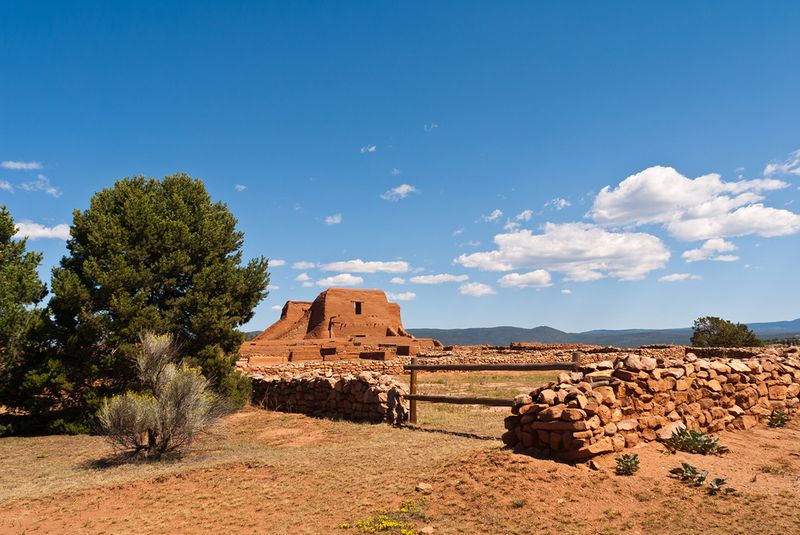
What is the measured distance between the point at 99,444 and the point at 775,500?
41.4ft

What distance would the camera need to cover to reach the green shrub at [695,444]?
766cm

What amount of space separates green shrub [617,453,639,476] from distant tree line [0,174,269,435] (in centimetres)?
1124

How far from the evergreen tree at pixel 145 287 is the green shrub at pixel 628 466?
11125 mm

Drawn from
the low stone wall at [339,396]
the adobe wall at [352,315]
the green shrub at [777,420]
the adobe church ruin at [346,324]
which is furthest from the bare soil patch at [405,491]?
the adobe wall at [352,315]

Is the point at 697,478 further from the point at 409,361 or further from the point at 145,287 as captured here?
the point at 409,361

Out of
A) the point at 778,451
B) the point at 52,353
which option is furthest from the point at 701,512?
the point at 52,353

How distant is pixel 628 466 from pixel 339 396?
828cm

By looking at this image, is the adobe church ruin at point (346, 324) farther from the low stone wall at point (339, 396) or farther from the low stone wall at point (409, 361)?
the low stone wall at point (339, 396)

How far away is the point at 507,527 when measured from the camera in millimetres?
5621

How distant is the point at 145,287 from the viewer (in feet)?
46.7

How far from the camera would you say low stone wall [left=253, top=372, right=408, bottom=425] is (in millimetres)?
12090

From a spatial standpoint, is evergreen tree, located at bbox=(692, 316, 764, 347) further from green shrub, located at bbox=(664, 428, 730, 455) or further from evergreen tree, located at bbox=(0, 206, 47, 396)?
evergreen tree, located at bbox=(0, 206, 47, 396)

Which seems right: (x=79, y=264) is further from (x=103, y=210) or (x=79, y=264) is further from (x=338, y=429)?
(x=338, y=429)

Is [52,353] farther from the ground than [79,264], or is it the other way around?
[79,264]
